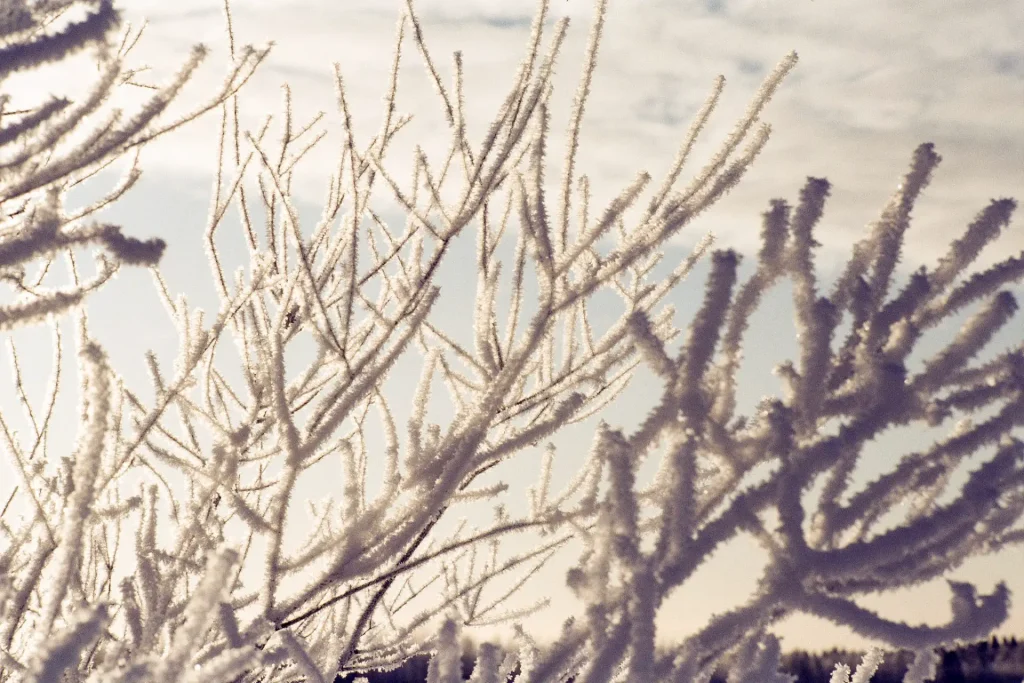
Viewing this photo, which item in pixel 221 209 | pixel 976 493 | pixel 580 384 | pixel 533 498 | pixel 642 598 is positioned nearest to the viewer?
pixel 642 598

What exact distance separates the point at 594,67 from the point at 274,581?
52.7 inches

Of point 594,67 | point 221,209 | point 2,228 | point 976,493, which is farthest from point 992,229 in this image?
point 2,228

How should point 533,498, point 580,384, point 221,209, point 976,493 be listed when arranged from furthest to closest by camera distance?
1. point 533,498
2. point 221,209
3. point 580,384
4. point 976,493

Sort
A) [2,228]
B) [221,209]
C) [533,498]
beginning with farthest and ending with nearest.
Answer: [533,498] → [221,209] → [2,228]

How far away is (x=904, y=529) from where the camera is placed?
156cm

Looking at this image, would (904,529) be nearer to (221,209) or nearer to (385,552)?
(385,552)

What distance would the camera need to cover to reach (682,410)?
1598 mm

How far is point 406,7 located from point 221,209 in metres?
0.76

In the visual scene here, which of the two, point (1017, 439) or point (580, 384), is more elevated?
point (580, 384)

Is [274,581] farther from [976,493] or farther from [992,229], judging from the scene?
[992,229]

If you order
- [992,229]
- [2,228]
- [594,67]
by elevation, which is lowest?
[992,229]

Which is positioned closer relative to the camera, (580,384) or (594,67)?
(594,67)

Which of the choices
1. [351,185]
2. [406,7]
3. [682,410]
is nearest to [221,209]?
[351,185]

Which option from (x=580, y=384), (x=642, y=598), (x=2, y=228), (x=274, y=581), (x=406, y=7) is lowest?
(x=642, y=598)
